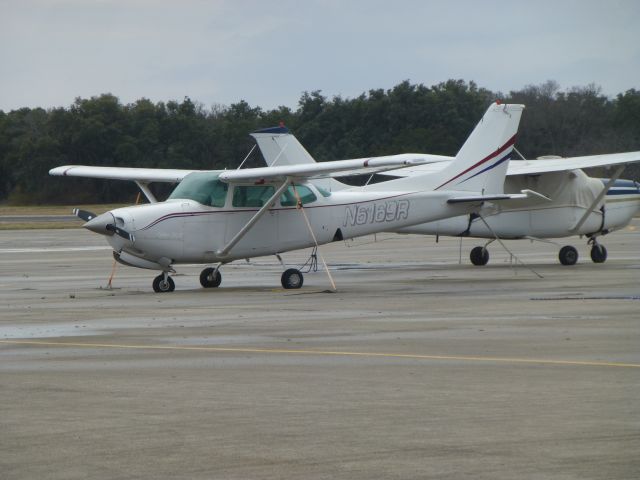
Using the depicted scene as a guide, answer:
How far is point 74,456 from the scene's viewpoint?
718cm

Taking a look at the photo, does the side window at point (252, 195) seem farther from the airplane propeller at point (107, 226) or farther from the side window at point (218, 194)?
the airplane propeller at point (107, 226)

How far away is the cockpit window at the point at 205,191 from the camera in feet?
68.2

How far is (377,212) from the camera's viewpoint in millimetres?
22172

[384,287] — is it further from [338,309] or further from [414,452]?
Answer: [414,452]

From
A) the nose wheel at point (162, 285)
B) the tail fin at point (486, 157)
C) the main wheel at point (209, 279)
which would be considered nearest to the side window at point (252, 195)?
the main wheel at point (209, 279)

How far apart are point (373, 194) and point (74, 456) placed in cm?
1543

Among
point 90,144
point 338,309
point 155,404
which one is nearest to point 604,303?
point 338,309

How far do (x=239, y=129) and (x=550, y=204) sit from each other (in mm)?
49325

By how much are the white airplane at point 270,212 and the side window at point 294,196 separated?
19mm

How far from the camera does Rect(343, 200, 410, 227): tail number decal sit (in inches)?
864

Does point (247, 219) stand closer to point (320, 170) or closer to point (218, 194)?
point (218, 194)

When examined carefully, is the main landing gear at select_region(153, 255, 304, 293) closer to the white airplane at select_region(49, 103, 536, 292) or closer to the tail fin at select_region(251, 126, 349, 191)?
the white airplane at select_region(49, 103, 536, 292)

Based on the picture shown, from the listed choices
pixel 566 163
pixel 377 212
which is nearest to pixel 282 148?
pixel 377 212

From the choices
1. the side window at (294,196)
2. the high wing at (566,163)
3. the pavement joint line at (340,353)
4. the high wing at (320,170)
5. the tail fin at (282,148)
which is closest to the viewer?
the pavement joint line at (340,353)
